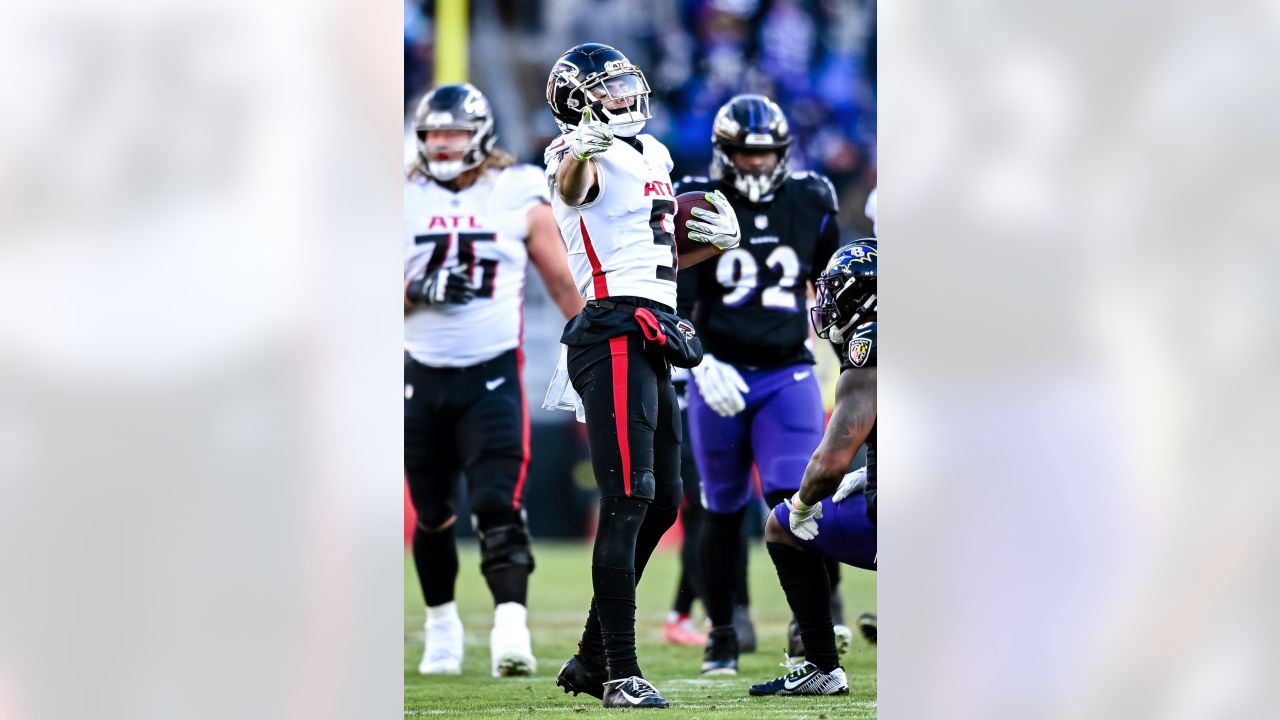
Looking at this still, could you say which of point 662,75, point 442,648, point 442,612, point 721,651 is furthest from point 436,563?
point 662,75

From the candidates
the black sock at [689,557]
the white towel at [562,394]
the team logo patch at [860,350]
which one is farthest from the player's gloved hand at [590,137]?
the black sock at [689,557]

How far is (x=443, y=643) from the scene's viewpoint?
4.69 m

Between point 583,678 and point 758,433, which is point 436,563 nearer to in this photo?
point 758,433

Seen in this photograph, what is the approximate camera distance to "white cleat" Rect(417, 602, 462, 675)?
4645 mm

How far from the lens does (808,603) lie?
12.8ft

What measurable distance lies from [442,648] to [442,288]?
108 cm

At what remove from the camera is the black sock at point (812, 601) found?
3.90 meters

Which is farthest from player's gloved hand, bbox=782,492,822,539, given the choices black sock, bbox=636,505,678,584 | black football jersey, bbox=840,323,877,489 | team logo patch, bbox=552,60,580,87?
team logo patch, bbox=552,60,580,87

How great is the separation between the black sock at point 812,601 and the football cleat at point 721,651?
0.50 meters

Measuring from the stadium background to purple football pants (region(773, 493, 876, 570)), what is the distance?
16.1ft

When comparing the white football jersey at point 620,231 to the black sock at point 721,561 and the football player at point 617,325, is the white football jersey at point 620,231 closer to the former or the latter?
the football player at point 617,325

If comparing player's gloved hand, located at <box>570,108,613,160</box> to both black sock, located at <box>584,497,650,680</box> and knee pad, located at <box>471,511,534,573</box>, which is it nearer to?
black sock, located at <box>584,497,650,680</box>
